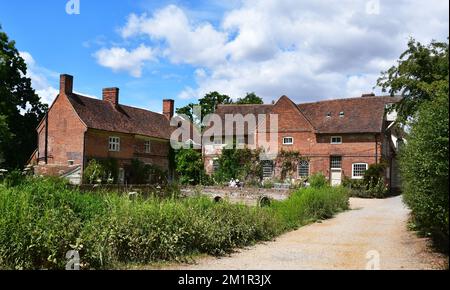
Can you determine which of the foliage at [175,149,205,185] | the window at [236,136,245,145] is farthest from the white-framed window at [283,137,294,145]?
the foliage at [175,149,205,185]

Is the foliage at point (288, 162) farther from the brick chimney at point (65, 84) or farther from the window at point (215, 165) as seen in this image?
the brick chimney at point (65, 84)

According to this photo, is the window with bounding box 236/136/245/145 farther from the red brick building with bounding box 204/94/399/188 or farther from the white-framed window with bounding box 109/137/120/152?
the white-framed window with bounding box 109/137/120/152

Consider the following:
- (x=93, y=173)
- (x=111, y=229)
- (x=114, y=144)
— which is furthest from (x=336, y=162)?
(x=111, y=229)

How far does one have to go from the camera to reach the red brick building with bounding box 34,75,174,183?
131 ft

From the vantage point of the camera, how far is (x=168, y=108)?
54.4 m

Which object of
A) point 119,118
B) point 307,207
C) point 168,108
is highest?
point 168,108

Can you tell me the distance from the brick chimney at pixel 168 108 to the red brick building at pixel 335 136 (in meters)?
10.6

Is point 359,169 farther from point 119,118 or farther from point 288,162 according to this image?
point 119,118

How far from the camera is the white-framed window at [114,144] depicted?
42.3 m

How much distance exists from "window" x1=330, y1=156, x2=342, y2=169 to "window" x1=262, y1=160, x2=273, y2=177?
5539mm

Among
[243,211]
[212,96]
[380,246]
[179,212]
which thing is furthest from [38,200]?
[212,96]

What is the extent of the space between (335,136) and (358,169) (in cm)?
354

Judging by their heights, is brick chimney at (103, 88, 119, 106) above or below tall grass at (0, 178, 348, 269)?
above

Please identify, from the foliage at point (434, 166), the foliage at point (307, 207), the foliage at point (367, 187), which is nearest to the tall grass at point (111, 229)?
the foliage at point (307, 207)
